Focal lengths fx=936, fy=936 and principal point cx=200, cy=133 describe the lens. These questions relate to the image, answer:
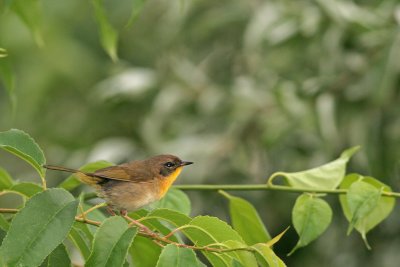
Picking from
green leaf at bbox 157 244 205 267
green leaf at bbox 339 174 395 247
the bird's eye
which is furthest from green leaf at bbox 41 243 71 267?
the bird's eye

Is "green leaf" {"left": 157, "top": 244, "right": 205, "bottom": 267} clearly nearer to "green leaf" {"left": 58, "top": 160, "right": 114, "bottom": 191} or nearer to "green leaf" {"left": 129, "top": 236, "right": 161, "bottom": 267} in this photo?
"green leaf" {"left": 129, "top": 236, "right": 161, "bottom": 267}

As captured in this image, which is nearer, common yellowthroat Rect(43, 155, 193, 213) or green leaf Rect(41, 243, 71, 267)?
green leaf Rect(41, 243, 71, 267)

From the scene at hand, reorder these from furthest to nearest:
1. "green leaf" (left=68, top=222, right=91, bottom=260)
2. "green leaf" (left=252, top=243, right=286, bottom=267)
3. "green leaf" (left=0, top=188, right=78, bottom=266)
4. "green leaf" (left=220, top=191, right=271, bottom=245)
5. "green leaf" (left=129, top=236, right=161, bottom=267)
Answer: "green leaf" (left=220, top=191, right=271, bottom=245) → "green leaf" (left=129, top=236, right=161, bottom=267) → "green leaf" (left=68, top=222, right=91, bottom=260) → "green leaf" (left=252, top=243, right=286, bottom=267) → "green leaf" (left=0, top=188, right=78, bottom=266)

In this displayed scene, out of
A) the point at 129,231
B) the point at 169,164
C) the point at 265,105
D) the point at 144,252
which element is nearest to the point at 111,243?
the point at 129,231

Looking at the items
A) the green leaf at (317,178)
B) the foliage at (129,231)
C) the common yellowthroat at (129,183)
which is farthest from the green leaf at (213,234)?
the common yellowthroat at (129,183)

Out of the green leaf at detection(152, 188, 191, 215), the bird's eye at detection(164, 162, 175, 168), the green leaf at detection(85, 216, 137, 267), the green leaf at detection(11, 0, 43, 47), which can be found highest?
the green leaf at detection(11, 0, 43, 47)

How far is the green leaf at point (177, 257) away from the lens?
203 cm

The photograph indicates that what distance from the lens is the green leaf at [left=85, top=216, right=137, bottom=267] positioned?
6.51 feet

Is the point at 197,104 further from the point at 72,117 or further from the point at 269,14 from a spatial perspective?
the point at 72,117

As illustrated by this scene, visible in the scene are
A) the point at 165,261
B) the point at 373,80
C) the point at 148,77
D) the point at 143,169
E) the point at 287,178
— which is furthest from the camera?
the point at 148,77

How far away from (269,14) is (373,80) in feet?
3.14

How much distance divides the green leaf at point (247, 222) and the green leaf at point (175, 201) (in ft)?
0.48

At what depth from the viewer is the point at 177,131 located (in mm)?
5840

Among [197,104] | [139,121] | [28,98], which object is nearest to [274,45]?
[197,104]
